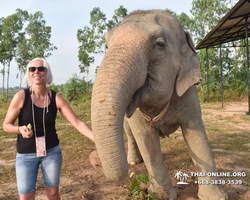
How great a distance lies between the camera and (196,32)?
23.7 m

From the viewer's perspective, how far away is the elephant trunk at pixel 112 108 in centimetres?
158

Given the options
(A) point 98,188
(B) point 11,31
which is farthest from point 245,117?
(B) point 11,31

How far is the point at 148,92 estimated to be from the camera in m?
1.97

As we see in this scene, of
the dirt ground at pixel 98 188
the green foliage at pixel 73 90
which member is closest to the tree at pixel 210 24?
the green foliage at pixel 73 90

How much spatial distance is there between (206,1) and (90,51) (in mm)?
12731

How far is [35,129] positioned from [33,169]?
38cm

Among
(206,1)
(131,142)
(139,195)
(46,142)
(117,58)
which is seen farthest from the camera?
(206,1)

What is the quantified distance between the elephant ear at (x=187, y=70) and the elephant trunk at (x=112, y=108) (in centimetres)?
70

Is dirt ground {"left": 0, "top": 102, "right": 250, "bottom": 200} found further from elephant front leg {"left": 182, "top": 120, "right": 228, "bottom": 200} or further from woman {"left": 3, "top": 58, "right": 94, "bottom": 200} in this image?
woman {"left": 3, "top": 58, "right": 94, "bottom": 200}

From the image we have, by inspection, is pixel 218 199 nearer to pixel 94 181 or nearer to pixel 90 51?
pixel 94 181

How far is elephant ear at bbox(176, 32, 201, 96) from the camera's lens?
2309 millimetres

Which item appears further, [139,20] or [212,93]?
[212,93]

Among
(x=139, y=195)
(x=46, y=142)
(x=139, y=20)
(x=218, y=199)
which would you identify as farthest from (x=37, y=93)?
(x=218, y=199)

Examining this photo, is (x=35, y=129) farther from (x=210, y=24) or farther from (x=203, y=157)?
(x=210, y=24)
